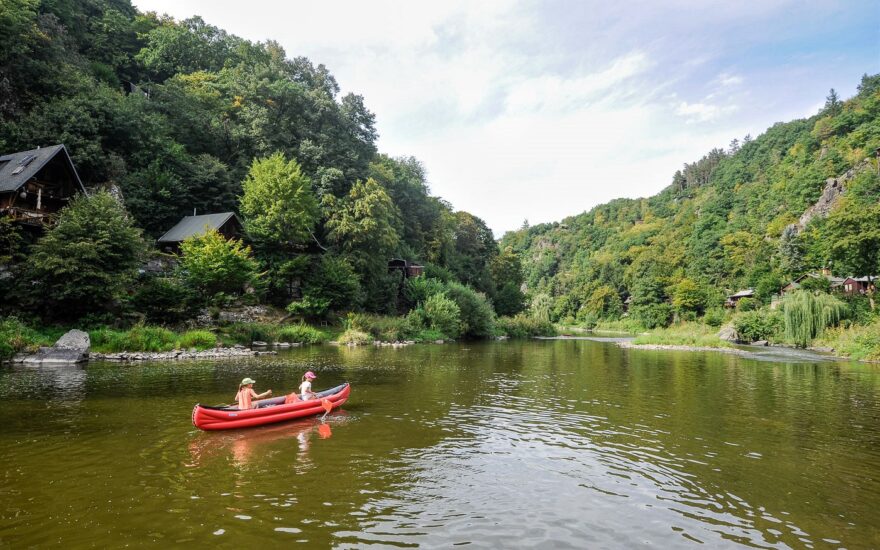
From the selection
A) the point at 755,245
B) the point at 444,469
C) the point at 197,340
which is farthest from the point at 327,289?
the point at 755,245

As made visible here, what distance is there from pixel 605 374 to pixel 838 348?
23505mm

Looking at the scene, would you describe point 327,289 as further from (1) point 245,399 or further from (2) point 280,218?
(1) point 245,399

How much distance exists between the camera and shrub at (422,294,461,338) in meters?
49.9

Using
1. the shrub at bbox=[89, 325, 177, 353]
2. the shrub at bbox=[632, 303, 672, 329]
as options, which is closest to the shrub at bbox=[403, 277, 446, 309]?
the shrub at bbox=[89, 325, 177, 353]

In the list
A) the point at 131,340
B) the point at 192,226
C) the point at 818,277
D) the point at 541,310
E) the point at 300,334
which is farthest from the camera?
the point at 541,310

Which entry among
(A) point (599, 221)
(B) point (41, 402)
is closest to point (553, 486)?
(B) point (41, 402)

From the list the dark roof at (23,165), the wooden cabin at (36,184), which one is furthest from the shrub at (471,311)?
the dark roof at (23,165)

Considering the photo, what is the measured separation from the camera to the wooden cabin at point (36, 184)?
30.0m

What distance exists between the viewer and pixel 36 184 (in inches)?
1252

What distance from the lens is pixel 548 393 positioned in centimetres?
1945

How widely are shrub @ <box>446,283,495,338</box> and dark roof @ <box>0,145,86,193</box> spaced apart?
117 ft

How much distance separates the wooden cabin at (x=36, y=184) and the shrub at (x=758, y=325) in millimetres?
60026

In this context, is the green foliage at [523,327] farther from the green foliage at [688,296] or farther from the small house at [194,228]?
the small house at [194,228]

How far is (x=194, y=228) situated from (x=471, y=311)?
3009cm
